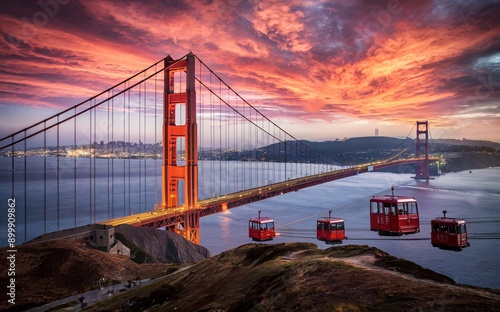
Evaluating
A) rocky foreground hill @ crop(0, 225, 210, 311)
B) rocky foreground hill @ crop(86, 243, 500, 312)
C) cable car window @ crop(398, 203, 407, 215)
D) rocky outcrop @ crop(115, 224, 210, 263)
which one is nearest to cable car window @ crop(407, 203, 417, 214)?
cable car window @ crop(398, 203, 407, 215)

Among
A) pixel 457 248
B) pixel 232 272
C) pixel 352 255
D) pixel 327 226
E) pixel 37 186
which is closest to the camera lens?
pixel 352 255

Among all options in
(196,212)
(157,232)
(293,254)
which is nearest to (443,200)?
(196,212)

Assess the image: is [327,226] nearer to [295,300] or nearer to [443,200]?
[295,300]

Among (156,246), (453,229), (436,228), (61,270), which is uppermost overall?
(453,229)

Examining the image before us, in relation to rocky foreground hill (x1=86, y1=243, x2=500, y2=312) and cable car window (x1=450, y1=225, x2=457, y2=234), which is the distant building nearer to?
rocky foreground hill (x1=86, y1=243, x2=500, y2=312)

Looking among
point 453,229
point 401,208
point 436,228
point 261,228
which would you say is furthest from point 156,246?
point 453,229

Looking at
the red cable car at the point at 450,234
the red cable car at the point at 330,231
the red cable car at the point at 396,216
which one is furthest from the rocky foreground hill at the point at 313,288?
the red cable car at the point at 450,234

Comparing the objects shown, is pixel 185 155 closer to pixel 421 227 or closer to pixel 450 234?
pixel 450 234
